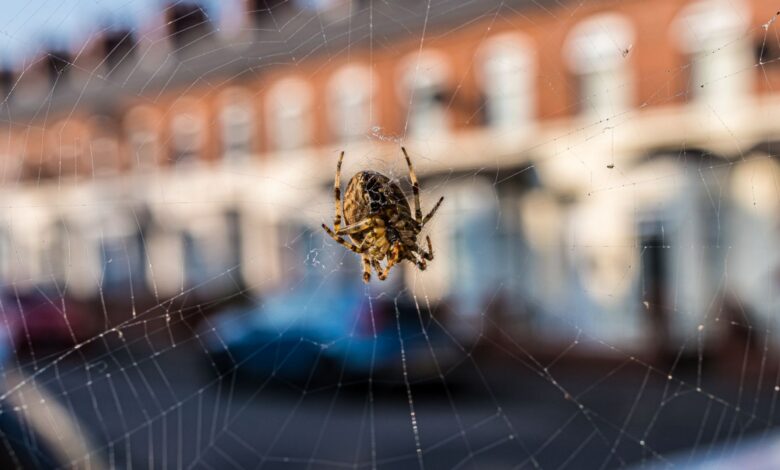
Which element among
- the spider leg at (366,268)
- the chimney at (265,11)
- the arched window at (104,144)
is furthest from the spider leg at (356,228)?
the arched window at (104,144)

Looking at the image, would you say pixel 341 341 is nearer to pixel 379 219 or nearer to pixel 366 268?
pixel 366 268

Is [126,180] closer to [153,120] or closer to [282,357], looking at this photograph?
[153,120]

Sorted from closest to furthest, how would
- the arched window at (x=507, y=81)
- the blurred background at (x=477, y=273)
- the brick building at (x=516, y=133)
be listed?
the blurred background at (x=477, y=273) → the brick building at (x=516, y=133) → the arched window at (x=507, y=81)

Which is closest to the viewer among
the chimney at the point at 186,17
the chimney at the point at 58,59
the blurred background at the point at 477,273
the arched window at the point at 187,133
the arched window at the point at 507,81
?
the chimney at the point at 58,59

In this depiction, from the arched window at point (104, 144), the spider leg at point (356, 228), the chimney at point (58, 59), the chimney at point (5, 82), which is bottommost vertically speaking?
the spider leg at point (356, 228)

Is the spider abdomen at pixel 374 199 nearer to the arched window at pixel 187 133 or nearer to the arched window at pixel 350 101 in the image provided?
the arched window at pixel 350 101

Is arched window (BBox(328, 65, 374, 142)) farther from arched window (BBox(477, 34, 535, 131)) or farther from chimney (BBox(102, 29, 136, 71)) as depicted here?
chimney (BBox(102, 29, 136, 71))

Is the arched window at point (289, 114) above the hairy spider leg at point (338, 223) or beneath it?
above

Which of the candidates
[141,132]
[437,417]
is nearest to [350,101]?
[141,132]
